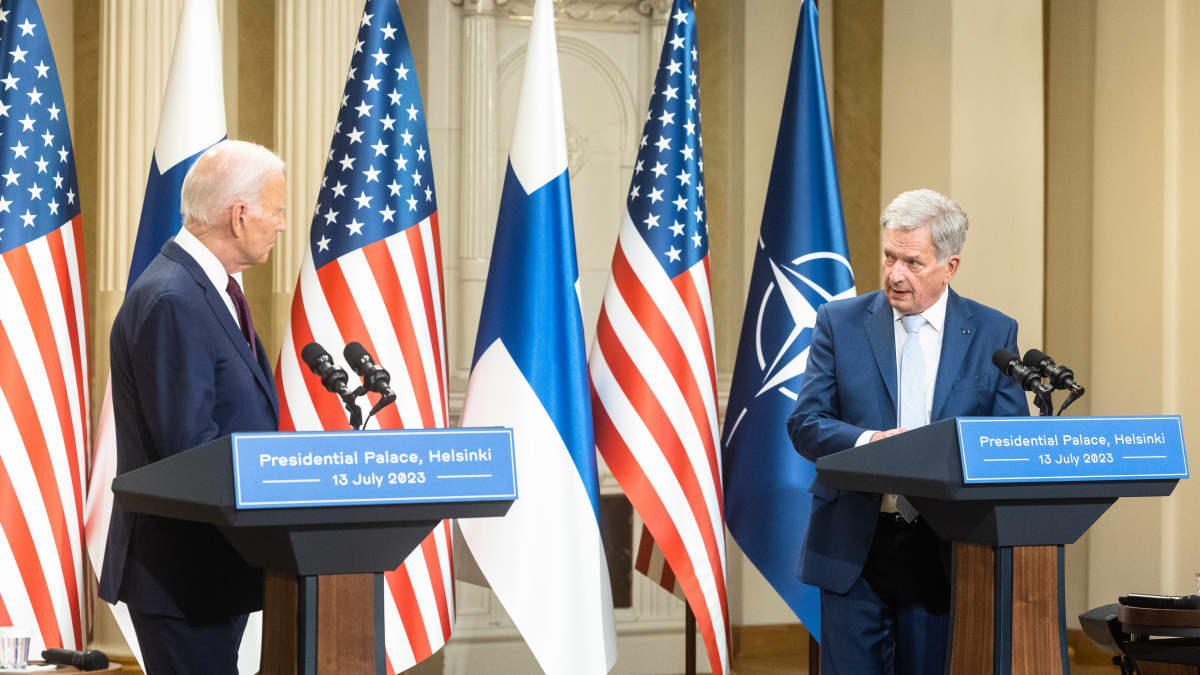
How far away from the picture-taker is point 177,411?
238 centimetres

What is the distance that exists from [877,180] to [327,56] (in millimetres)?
2922

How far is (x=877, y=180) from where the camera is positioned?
Answer: 6.62 meters

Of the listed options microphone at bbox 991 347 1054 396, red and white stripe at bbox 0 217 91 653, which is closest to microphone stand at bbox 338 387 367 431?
microphone at bbox 991 347 1054 396

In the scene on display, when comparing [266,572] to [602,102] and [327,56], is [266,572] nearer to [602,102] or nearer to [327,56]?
[327,56]

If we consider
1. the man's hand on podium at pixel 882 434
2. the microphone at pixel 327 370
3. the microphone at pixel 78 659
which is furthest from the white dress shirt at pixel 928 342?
the microphone at pixel 78 659

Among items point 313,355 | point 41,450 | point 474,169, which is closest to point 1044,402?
point 313,355

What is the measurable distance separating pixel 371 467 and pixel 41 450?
2.39 m

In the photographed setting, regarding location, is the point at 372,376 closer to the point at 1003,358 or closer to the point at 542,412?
the point at 1003,358

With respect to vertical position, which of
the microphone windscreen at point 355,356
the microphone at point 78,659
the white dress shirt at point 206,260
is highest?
the white dress shirt at point 206,260

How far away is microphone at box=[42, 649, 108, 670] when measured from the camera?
3324 mm

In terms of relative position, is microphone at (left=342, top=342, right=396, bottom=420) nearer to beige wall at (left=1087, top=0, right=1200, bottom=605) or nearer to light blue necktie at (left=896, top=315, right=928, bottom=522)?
light blue necktie at (left=896, top=315, right=928, bottom=522)

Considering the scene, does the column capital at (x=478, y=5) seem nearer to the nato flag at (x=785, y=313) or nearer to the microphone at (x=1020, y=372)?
the nato flag at (x=785, y=313)

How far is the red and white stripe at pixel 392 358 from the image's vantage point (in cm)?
403

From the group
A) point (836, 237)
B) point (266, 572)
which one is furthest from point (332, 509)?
point (836, 237)
